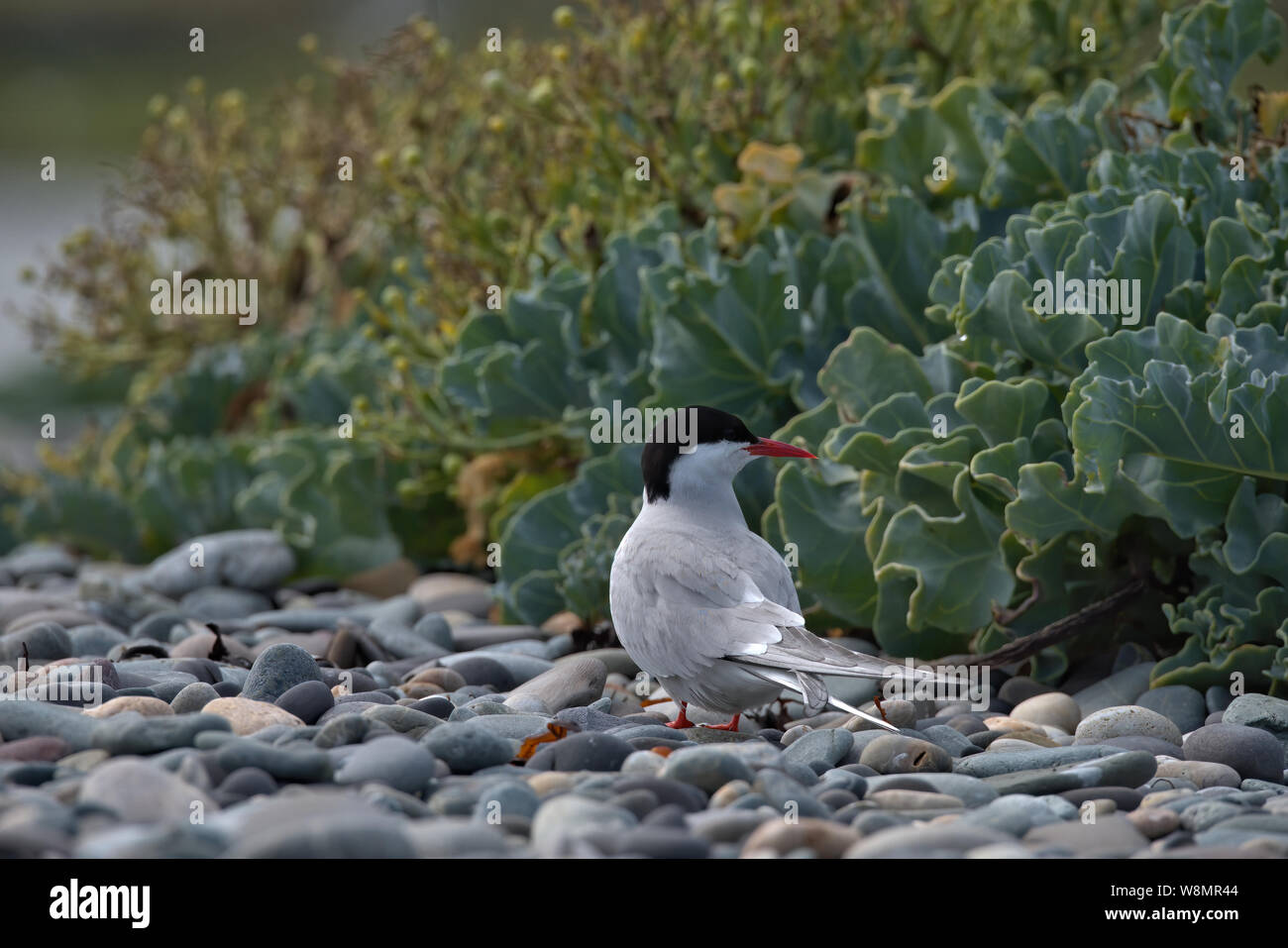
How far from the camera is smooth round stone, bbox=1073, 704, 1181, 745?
2.95 metres

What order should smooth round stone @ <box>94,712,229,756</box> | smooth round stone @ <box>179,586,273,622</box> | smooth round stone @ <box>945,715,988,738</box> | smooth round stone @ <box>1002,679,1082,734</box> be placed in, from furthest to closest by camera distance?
smooth round stone @ <box>179,586,273,622</box> < smooth round stone @ <box>1002,679,1082,734</box> < smooth round stone @ <box>945,715,988,738</box> < smooth round stone @ <box>94,712,229,756</box>

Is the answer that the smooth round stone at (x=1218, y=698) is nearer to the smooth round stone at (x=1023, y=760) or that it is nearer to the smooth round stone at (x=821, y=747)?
the smooth round stone at (x=1023, y=760)

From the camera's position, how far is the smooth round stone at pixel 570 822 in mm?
2086

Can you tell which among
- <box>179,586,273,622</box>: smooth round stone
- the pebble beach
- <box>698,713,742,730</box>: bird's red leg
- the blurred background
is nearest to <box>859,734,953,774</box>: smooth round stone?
the pebble beach

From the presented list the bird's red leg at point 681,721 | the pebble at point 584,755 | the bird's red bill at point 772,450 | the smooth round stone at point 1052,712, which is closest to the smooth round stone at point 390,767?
the pebble at point 584,755

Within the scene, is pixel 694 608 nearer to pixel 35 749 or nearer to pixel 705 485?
pixel 705 485

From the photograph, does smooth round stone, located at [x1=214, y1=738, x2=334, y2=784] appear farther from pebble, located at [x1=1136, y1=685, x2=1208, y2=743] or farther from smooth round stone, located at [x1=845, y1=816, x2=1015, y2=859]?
pebble, located at [x1=1136, y1=685, x2=1208, y2=743]

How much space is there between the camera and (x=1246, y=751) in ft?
9.07

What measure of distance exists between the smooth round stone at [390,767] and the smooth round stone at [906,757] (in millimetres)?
A: 844

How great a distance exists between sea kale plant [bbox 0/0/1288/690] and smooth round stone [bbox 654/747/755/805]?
1001mm

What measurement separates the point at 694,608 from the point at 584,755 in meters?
0.34
